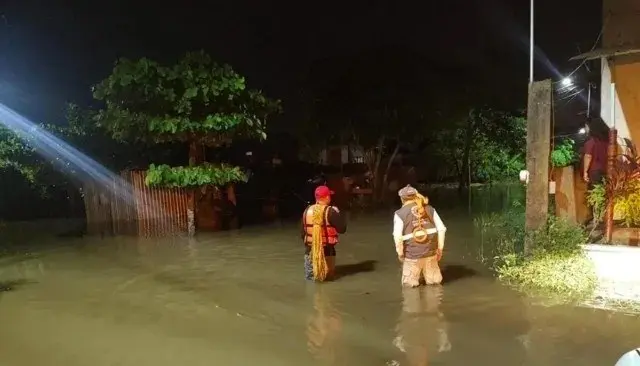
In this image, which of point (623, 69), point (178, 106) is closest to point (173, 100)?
point (178, 106)

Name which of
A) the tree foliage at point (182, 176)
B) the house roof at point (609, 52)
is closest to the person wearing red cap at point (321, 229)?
the house roof at point (609, 52)

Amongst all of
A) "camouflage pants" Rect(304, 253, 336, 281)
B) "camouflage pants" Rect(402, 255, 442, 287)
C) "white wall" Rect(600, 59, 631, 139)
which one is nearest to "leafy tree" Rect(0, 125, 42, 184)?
"camouflage pants" Rect(304, 253, 336, 281)

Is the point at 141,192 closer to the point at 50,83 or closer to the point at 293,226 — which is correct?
the point at 293,226

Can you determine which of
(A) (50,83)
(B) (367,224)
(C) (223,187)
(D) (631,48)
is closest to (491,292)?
(D) (631,48)

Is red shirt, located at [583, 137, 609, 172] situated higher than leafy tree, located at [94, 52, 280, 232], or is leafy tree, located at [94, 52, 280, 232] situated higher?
leafy tree, located at [94, 52, 280, 232]

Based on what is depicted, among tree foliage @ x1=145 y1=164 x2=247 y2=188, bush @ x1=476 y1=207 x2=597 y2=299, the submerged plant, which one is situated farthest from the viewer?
tree foliage @ x1=145 y1=164 x2=247 y2=188

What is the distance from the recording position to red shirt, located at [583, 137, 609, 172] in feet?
34.0

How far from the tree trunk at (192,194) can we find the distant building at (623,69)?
31.2 ft

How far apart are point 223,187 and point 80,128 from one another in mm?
4038

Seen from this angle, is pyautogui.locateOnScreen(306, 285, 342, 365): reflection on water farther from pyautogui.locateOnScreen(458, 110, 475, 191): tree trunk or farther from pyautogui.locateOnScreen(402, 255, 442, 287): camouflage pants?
pyautogui.locateOnScreen(458, 110, 475, 191): tree trunk

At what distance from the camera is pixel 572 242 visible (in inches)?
351

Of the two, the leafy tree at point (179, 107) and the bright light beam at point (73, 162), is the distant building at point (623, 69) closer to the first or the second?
the leafy tree at point (179, 107)

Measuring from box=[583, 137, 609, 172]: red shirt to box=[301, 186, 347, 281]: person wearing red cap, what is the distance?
14.4 ft

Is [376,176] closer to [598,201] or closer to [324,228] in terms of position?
[598,201]
